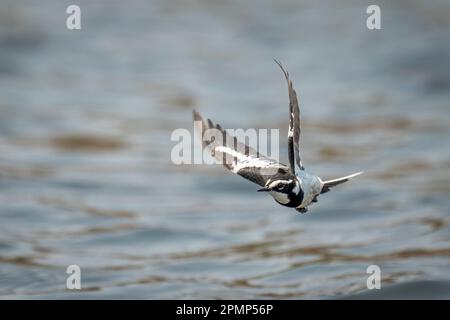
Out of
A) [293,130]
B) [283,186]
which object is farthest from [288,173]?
[293,130]

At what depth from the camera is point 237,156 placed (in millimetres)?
6078

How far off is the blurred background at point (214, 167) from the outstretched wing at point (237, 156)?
2907 mm

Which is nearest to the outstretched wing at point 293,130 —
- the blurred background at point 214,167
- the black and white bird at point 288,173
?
the black and white bird at point 288,173

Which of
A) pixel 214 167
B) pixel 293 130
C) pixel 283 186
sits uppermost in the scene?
pixel 214 167

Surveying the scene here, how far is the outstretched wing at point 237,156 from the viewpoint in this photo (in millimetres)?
5625

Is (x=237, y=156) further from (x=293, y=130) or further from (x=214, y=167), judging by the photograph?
(x=214, y=167)

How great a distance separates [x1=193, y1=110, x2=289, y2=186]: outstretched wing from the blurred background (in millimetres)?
2907

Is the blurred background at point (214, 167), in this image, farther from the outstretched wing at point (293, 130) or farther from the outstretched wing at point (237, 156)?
the outstretched wing at point (293, 130)

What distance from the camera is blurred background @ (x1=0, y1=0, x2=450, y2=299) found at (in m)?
10.1

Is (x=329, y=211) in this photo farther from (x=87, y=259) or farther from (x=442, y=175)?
(x=87, y=259)

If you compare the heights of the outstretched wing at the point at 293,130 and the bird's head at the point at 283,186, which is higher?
the outstretched wing at the point at 293,130

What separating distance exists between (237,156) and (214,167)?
829cm

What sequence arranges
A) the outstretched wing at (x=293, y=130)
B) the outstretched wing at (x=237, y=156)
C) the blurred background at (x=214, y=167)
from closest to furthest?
the outstretched wing at (x=293, y=130), the outstretched wing at (x=237, y=156), the blurred background at (x=214, y=167)
